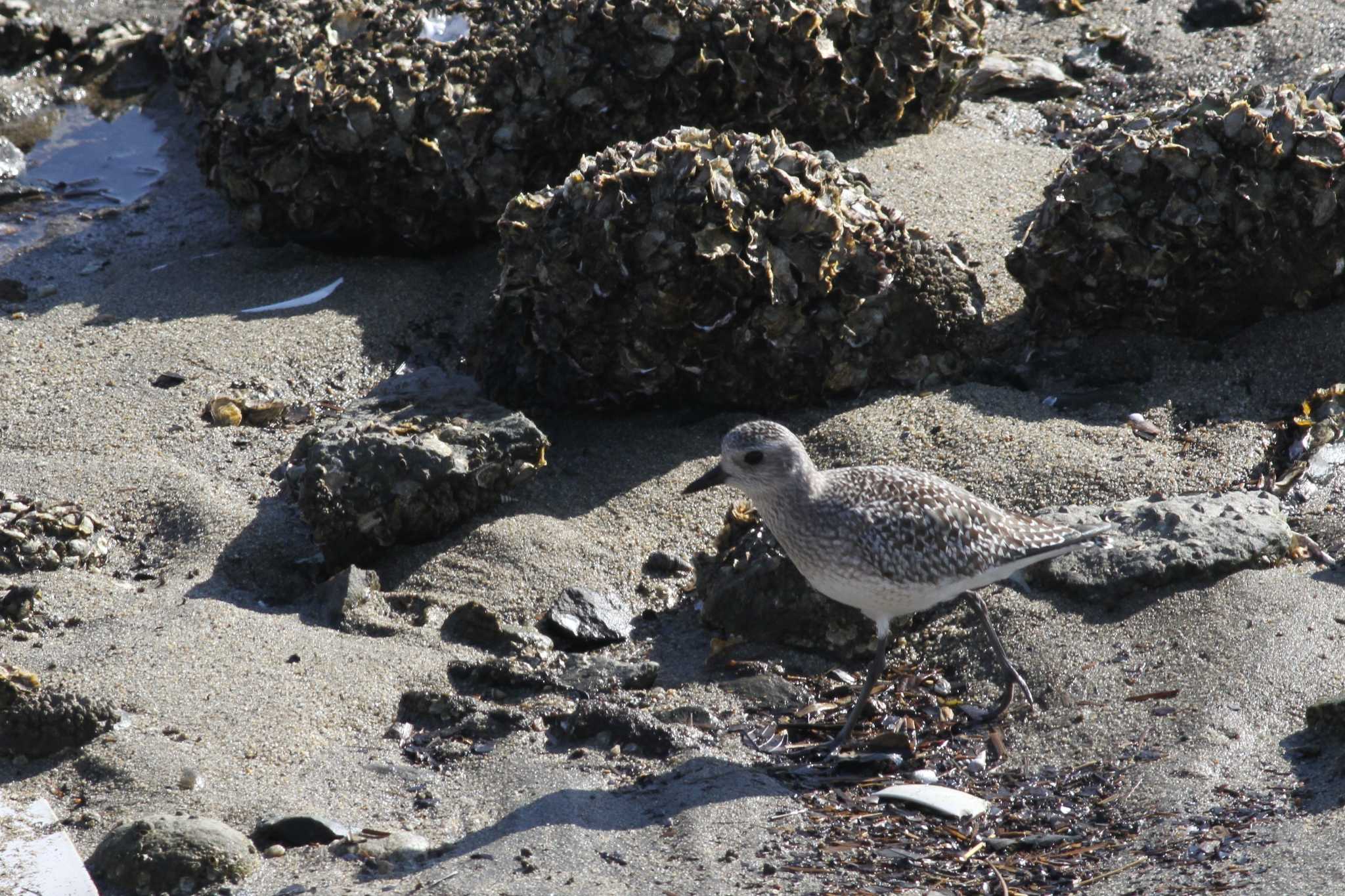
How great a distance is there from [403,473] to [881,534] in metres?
2.21

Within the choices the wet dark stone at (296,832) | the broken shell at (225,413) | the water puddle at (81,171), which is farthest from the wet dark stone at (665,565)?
the water puddle at (81,171)

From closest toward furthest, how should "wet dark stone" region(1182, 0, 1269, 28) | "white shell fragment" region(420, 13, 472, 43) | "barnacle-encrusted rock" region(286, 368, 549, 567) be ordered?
"barnacle-encrusted rock" region(286, 368, 549, 567) → "white shell fragment" region(420, 13, 472, 43) → "wet dark stone" region(1182, 0, 1269, 28)

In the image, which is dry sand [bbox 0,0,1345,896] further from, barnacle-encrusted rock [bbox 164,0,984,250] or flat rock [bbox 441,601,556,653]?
barnacle-encrusted rock [bbox 164,0,984,250]

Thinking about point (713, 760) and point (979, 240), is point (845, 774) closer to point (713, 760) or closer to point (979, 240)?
point (713, 760)

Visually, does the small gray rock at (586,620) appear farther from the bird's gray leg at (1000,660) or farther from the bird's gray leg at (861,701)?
the bird's gray leg at (1000,660)

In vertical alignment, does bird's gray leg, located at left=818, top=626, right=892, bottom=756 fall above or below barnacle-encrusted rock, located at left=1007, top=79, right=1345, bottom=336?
below

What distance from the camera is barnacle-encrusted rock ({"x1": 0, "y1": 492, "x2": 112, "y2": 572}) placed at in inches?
234

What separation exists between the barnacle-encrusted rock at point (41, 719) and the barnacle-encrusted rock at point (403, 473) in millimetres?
1450

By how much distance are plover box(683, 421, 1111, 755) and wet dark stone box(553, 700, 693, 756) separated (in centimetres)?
32

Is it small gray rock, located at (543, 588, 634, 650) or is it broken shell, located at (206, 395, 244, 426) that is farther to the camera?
broken shell, located at (206, 395, 244, 426)

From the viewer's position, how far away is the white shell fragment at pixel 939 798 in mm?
4715

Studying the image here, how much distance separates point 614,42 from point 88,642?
14.8 feet

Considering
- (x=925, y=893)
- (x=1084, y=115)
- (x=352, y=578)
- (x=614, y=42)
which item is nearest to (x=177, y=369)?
(x=352, y=578)

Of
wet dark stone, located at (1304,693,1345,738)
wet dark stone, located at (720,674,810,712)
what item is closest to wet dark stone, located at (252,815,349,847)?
wet dark stone, located at (720,674,810,712)
